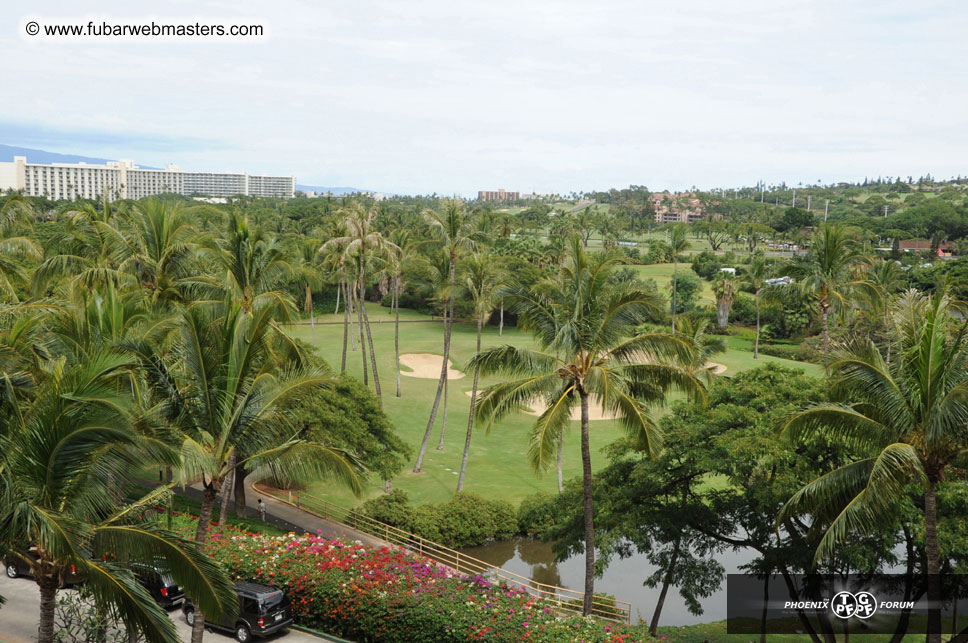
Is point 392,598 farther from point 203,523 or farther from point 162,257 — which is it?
point 162,257

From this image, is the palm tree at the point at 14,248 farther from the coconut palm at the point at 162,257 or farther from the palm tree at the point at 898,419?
the palm tree at the point at 898,419

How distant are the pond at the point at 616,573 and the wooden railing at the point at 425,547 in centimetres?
100

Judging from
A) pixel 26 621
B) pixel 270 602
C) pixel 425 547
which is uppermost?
pixel 270 602

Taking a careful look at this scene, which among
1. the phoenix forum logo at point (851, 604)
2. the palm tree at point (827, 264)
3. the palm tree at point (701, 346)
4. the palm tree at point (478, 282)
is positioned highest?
the palm tree at point (827, 264)

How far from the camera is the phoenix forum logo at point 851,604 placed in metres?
18.3

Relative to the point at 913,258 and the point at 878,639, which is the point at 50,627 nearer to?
the point at 878,639

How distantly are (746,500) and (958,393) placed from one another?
8.55 metres

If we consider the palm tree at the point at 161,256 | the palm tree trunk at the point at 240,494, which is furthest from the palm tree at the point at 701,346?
the palm tree at the point at 161,256

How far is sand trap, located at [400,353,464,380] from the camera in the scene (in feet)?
183

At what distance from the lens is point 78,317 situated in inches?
604

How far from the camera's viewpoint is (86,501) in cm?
1032

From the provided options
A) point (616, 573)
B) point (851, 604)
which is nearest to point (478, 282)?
point (616, 573)

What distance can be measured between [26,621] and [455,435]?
27173 millimetres

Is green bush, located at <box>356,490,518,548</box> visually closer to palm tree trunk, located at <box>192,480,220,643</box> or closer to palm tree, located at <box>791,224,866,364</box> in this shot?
palm tree, located at <box>791,224,866,364</box>
